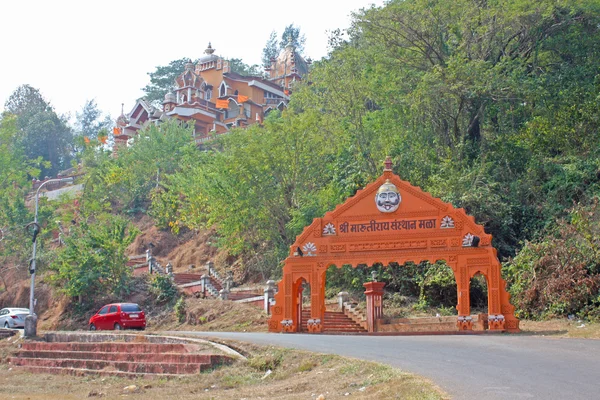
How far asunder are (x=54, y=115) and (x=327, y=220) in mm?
68785

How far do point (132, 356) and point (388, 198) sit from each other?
28.3 feet

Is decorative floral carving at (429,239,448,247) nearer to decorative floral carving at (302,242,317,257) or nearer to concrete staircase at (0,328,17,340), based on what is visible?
decorative floral carving at (302,242,317,257)

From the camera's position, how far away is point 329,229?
22.8 metres

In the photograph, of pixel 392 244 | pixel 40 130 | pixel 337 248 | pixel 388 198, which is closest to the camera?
pixel 388 198

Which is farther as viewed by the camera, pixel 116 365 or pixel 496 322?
pixel 496 322

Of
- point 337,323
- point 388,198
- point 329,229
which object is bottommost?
point 337,323

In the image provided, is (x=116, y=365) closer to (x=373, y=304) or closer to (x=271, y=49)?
(x=373, y=304)

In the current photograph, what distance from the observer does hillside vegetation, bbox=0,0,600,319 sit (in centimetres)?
2911

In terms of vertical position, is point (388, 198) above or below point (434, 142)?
below

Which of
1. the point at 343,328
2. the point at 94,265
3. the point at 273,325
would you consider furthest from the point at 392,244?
the point at 94,265

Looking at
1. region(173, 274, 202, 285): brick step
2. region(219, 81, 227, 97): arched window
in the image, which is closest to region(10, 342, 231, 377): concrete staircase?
region(173, 274, 202, 285): brick step

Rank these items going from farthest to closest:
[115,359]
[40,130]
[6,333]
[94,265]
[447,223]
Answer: [40,130]
[94,265]
[6,333]
[447,223]
[115,359]

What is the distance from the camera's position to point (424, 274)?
28875mm

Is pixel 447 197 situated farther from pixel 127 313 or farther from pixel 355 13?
pixel 127 313
